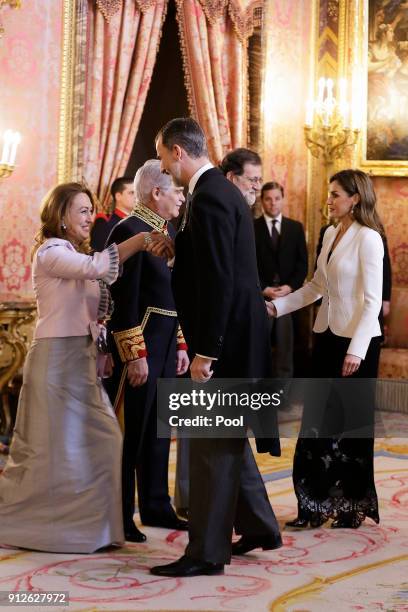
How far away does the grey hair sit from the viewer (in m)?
4.05

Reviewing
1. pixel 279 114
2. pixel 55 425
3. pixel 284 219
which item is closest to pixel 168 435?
pixel 55 425

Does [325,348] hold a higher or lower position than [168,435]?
higher

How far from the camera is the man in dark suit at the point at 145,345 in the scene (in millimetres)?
4016

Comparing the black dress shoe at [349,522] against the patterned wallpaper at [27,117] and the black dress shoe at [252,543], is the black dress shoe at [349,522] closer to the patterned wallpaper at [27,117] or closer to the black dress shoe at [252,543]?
the black dress shoe at [252,543]

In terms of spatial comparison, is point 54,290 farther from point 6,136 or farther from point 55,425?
point 6,136

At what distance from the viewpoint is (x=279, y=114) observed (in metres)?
8.51

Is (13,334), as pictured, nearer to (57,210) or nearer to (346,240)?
(57,210)

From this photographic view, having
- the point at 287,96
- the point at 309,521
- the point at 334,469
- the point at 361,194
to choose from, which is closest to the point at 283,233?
the point at 287,96

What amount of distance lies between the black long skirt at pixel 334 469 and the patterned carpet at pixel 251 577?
0.12m

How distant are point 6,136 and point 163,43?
2535 mm

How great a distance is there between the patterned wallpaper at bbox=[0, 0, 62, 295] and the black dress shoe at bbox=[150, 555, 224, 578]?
3.66 metres

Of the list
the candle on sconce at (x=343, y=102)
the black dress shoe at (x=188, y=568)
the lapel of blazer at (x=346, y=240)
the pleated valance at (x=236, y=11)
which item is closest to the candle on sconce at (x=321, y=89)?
the candle on sconce at (x=343, y=102)

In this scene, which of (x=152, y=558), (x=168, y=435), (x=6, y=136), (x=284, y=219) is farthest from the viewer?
(x=284, y=219)

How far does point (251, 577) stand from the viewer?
3506 mm
